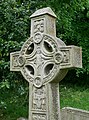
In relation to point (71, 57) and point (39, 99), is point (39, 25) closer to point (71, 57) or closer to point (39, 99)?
point (71, 57)

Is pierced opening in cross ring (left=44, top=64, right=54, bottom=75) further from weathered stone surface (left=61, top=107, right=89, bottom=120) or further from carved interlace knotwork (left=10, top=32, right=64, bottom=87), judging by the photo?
weathered stone surface (left=61, top=107, right=89, bottom=120)

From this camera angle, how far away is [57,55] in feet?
12.1

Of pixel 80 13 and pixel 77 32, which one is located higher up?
pixel 80 13

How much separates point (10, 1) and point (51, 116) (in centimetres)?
278

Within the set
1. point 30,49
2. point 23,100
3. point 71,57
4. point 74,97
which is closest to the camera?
point 71,57

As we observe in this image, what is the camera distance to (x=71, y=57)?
3.56 meters

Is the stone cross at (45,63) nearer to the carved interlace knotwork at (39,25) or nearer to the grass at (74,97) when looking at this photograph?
the carved interlace knotwork at (39,25)

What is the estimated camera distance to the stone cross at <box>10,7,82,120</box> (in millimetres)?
3646

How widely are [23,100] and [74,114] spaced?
175 cm

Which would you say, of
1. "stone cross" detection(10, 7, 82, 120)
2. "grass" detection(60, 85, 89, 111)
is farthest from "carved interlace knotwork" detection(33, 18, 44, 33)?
"grass" detection(60, 85, 89, 111)

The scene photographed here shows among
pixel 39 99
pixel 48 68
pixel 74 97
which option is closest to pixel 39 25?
pixel 48 68

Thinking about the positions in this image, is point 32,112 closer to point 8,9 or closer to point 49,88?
point 49,88

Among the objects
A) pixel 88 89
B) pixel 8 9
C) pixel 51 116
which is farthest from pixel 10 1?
pixel 88 89

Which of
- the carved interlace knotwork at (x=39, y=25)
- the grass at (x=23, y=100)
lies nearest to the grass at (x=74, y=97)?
the grass at (x=23, y=100)
